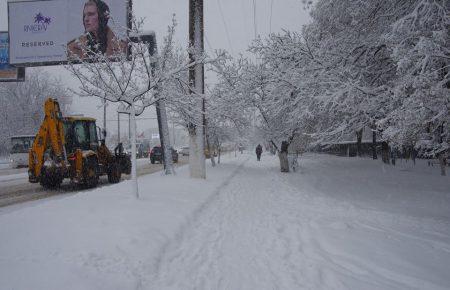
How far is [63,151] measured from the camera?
13.0 metres

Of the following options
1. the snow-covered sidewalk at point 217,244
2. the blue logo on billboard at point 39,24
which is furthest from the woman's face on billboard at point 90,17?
the snow-covered sidewalk at point 217,244

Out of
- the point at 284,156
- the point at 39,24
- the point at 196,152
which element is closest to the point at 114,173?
the point at 196,152

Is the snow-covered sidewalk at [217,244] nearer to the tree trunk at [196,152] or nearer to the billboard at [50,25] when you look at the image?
the tree trunk at [196,152]

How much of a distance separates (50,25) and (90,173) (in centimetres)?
722

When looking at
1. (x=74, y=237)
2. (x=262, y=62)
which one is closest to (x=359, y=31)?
(x=262, y=62)

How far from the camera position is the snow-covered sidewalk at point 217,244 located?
4434 mm

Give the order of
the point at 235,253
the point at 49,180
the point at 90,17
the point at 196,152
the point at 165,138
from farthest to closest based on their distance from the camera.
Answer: the point at 165,138 → the point at 90,17 → the point at 196,152 → the point at 49,180 → the point at 235,253

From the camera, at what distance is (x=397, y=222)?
8250mm

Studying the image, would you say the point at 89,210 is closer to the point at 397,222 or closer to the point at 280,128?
the point at 397,222

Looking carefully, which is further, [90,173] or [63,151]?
[90,173]

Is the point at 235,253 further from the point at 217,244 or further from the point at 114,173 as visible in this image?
the point at 114,173

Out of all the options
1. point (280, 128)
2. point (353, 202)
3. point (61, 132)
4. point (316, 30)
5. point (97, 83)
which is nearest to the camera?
point (97, 83)

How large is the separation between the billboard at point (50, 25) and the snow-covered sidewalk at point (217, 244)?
8.66m

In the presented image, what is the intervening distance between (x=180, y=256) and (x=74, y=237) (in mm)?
1574
